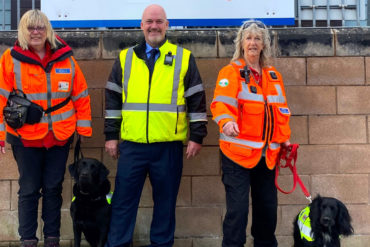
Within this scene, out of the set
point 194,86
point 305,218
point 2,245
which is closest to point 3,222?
point 2,245

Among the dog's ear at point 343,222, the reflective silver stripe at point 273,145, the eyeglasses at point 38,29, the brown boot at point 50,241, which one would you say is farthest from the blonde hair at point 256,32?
the brown boot at point 50,241

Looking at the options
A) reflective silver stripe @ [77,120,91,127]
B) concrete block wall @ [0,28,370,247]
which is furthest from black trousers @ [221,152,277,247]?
reflective silver stripe @ [77,120,91,127]

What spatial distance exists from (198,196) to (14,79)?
1.99 metres

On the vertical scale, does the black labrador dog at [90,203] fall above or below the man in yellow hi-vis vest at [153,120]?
below

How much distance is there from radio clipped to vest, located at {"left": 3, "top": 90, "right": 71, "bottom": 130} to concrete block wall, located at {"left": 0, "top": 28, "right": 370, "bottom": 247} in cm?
88

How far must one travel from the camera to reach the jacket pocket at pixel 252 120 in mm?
3438

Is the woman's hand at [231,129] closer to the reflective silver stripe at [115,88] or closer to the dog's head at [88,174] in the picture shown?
the reflective silver stripe at [115,88]

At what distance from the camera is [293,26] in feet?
15.4

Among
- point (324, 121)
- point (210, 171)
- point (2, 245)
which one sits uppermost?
point (324, 121)

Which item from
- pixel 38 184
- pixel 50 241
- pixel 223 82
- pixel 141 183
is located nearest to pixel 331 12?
pixel 223 82

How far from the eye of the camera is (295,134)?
4559 millimetres

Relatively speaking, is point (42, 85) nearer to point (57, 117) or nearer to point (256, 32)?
point (57, 117)

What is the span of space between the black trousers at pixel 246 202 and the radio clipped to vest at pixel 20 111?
1490mm

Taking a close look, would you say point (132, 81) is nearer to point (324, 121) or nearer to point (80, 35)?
point (80, 35)
